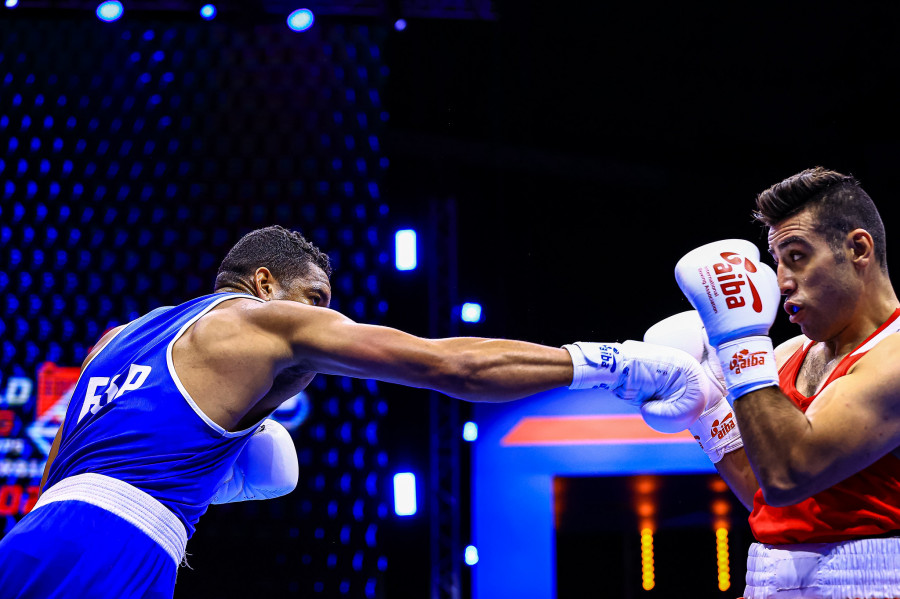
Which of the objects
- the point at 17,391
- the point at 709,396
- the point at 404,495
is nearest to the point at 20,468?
the point at 17,391

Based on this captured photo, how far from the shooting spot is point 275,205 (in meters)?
5.62

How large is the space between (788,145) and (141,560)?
268 inches

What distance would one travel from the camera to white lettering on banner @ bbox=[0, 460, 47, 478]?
519 centimetres

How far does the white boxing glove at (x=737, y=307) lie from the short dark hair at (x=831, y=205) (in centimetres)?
19

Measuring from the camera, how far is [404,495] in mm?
5660

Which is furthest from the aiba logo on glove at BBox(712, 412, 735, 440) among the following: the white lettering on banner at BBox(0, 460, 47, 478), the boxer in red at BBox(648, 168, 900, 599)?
the white lettering on banner at BBox(0, 460, 47, 478)

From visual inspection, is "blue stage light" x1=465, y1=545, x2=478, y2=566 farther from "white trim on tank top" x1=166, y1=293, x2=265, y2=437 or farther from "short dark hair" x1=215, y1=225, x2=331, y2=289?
"white trim on tank top" x1=166, y1=293, x2=265, y2=437

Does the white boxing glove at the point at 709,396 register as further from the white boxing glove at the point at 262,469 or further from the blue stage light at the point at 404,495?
the blue stage light at the point at 404,495

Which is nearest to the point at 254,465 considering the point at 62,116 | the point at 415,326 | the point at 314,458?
the point at 314,458

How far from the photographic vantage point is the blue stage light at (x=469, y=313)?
19.5 feet

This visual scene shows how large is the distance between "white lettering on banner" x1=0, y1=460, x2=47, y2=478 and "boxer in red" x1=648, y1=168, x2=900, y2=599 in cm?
477

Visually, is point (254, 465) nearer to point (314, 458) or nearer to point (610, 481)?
point (314, 458)

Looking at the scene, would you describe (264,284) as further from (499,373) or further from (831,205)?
(831,205)

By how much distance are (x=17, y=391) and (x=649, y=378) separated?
15.8 ft
